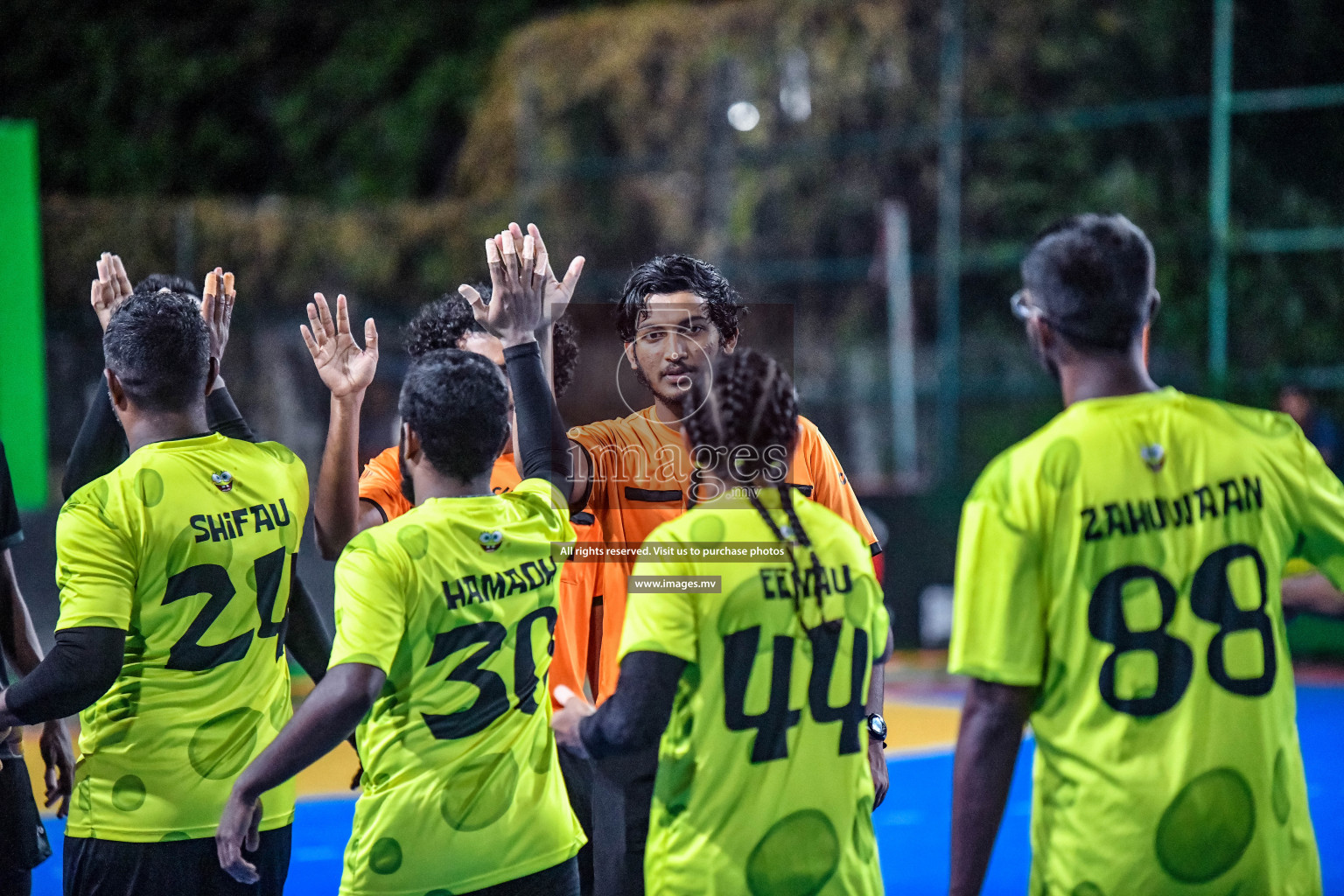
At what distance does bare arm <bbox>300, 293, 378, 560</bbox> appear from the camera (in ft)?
12.8

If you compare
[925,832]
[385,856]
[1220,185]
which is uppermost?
[1220,185]

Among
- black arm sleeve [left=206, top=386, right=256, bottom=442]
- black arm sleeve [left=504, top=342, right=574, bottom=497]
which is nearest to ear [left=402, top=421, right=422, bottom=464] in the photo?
black arm sleeve [left=504, top=342, right=574, bottom=497]

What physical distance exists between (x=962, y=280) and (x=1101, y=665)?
41.9 ft

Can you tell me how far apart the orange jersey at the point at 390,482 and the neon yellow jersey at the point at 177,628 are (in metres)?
0.37

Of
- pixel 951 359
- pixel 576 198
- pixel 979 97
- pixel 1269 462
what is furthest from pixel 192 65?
pixel 1269 462

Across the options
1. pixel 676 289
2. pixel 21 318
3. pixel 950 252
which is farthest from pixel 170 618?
pixel 950 252

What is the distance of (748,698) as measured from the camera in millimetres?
2990

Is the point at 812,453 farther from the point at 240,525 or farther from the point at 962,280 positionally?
the point at 962,280

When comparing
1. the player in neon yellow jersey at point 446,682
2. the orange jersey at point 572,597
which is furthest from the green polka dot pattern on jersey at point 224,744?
the orange jersey at point 572,597

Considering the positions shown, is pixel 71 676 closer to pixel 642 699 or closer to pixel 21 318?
pixel 642 699

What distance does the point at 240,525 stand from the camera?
147 inches

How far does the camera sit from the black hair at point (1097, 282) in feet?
9.46

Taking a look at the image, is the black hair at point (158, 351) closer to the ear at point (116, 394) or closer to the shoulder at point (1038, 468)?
the ear at point (116, 394)

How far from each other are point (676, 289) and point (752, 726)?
1560 millimetres
